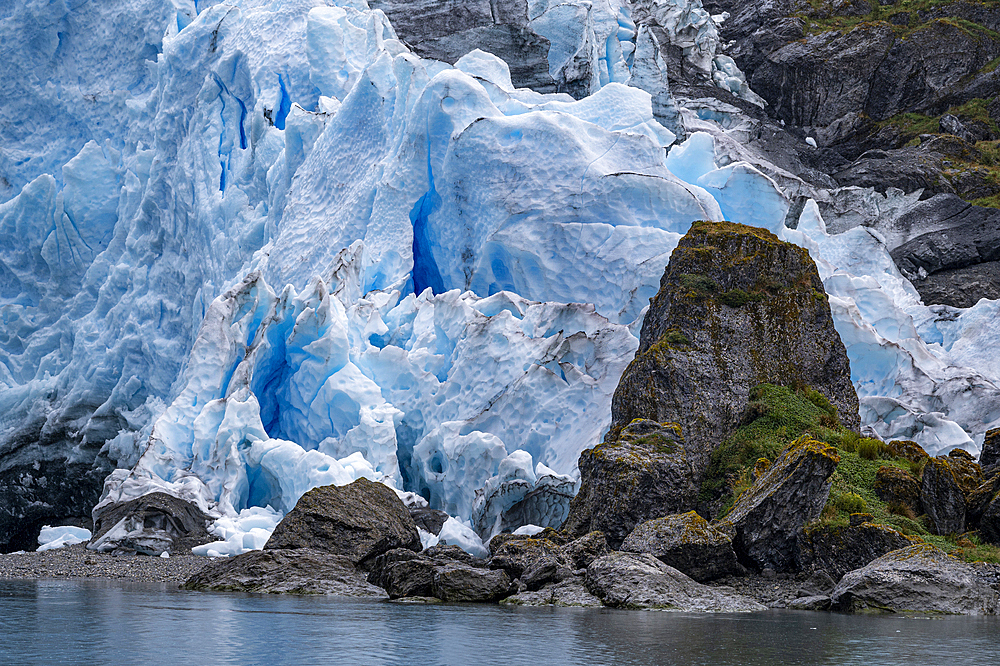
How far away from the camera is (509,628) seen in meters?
10.4

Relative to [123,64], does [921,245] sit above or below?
below

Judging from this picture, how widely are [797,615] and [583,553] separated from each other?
367cm

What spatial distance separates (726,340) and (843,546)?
199 inches

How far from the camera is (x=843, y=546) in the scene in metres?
14.0

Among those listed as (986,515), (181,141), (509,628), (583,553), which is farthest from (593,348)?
(181,141)

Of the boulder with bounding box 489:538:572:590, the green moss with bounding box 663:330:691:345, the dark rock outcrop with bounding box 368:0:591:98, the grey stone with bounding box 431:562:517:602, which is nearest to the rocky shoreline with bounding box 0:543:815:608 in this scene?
the boulder with bounding box 489:538:572:590

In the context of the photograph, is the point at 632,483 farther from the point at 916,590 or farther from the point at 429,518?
the point at 429,518

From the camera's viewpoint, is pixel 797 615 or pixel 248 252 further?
pixel 248 252

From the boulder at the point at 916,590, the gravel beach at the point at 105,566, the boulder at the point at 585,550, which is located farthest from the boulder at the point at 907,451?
the gravel beach at the point at 105,566

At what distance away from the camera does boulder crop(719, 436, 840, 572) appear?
14234 mm

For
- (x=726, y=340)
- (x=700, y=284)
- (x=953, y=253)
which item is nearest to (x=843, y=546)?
(x=726, y=340)

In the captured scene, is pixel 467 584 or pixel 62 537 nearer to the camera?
pixel 467 584

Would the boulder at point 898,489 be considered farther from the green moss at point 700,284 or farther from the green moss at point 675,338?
the green moss at point 700,284

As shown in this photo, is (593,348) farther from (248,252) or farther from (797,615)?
(248,252)
